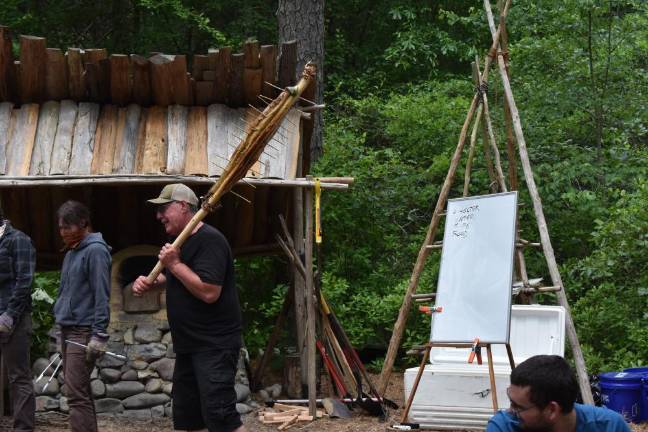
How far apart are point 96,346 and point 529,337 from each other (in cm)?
381

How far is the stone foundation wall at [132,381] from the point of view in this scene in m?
8.62

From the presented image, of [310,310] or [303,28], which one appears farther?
[303,28]

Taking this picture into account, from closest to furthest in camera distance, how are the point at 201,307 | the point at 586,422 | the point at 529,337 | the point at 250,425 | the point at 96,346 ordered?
the point at 586,422, the point at 201,307, the point at 96,346, the point at 250,425, the point at 529,337

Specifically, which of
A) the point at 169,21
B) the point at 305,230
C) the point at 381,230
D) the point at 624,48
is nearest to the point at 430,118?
the point at 381,230

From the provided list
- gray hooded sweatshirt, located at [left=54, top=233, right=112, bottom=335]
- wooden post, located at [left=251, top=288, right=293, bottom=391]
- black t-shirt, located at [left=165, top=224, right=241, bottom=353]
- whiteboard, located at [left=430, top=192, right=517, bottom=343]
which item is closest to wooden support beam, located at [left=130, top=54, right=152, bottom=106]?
wooden post, located at [left=251, top=288, right=293, bottom=391]

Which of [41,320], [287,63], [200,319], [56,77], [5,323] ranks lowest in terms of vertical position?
[41,320]

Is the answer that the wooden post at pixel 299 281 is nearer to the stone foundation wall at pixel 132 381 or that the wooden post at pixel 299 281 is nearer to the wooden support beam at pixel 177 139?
the stone foundation wall at pixel 132 381

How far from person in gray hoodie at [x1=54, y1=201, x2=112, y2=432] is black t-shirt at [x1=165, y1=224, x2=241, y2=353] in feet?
2.75

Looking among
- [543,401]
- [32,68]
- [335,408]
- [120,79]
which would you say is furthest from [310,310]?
[543,401]

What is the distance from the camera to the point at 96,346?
616 centimetres

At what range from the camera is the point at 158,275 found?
580 cm

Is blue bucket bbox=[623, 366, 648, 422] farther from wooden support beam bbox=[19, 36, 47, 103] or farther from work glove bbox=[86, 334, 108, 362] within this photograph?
wooden support beam bbox=[19, 36, 47, 103]

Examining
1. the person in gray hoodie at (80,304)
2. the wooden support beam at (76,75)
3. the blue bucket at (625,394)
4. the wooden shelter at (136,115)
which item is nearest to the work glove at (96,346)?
the person in gray hoodie at (80,304)

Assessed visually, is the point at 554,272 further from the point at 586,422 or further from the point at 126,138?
the point at 586,422
